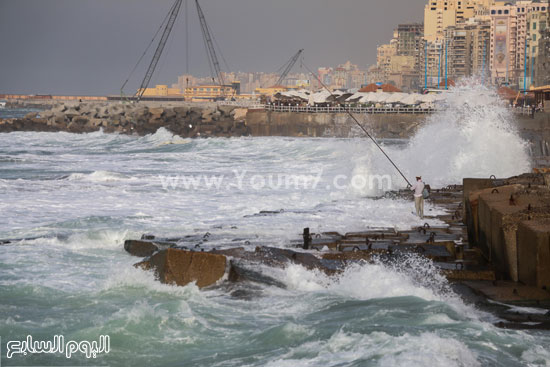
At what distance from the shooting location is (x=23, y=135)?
2355 inches

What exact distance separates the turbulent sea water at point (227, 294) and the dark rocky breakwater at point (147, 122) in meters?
37.7

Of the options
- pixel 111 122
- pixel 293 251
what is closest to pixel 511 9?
pixel 111 122

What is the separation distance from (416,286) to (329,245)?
7.24ft

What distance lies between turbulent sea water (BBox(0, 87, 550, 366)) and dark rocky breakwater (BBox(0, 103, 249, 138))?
1485 inches

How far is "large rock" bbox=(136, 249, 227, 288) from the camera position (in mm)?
9438

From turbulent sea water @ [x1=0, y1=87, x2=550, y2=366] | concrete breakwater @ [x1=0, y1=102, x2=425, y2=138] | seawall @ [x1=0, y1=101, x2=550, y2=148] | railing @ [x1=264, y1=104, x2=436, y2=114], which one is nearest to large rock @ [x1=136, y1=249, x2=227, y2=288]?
turbulent sea water @ [x1=0, y1=87, x2=550, y2=366]

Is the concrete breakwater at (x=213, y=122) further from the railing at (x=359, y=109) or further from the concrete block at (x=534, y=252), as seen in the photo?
the concrete block at (x=534, y=252)

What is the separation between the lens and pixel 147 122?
210ft

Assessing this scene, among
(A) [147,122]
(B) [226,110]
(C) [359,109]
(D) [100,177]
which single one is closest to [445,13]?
(B) [226,110]

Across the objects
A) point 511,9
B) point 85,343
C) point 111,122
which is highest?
point 511,9

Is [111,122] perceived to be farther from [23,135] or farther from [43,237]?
[43,237]

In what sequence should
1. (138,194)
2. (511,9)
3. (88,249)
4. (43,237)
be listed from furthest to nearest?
(511,9) → (138,194) → (43,237) → (88,249)

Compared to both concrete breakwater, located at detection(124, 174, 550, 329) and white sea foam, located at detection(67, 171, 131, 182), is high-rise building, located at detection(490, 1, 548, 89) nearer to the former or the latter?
white sea foam, located at detection(67, 171, 131, 182)

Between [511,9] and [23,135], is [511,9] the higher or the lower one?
the higher one
